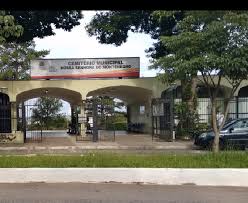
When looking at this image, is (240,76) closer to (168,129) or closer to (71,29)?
(168,129)

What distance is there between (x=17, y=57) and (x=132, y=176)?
1329 inches

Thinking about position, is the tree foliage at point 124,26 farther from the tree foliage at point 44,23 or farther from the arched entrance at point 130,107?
the arched entrance at point 130,107

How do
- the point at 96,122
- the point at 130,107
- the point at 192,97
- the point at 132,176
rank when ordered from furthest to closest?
Result: the point at 130,107 → the point at 192,97 → the point at 96,122 → the point at 132,176

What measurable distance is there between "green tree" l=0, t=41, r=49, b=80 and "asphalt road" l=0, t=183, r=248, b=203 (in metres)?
30.4

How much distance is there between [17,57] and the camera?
44.1 metres

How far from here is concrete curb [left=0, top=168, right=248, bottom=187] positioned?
465 inches

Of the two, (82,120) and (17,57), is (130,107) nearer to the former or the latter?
(17,57)

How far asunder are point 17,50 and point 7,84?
13.4 meters

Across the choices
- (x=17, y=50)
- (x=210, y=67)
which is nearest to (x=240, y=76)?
(x=210, y=67)

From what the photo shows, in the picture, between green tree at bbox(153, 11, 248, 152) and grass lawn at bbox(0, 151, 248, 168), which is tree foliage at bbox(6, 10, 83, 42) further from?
Result: grass lawn at bbox(0, 151, 248, 168)

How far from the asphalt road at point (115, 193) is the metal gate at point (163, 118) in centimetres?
1730

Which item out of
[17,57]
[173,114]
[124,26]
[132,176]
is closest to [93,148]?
[173,114]

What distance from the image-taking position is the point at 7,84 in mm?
30844

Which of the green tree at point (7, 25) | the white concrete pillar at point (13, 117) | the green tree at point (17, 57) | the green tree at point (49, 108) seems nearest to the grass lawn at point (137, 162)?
the green tree at point (7, 25)
